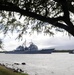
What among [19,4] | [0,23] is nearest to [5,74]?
[0,23]

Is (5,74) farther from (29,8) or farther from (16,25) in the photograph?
(29,8)

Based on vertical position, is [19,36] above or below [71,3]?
below

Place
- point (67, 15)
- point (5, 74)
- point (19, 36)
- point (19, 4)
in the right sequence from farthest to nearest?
point (5, 74) → point (19, 36) → point (19, 4) → point (67, 15)

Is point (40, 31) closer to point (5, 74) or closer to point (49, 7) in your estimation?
point (49, 7)

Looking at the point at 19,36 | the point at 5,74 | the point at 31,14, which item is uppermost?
the point at 31,14

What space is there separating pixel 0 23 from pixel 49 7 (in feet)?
9.12

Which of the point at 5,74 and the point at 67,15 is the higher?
the point at 67,15

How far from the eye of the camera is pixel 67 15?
8.97 m

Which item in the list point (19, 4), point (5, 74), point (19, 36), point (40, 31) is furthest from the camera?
point (5, 74)

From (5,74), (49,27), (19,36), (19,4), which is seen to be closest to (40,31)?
(49,27)

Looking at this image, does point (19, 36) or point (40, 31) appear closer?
point (19, 36)

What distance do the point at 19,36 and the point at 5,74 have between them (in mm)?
19136

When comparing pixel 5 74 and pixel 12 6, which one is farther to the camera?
pixel 5 74

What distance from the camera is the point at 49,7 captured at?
963cm
